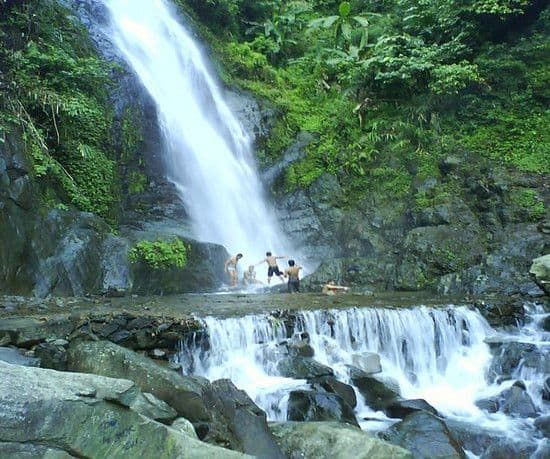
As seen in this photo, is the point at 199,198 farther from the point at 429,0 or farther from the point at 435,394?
the point at 429,0

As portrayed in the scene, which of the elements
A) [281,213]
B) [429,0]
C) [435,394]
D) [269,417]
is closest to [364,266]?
[281,213]

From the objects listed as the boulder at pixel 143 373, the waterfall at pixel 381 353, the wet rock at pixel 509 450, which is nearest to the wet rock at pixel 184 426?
the boulder at pixel 143 373

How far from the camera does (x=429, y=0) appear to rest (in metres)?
20.0

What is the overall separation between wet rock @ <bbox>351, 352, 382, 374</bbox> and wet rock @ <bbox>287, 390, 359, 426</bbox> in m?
1.62

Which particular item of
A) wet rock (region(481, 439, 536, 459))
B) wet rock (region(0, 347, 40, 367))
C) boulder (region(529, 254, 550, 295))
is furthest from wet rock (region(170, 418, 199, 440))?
boulder (region(529, 254, 550, 295))

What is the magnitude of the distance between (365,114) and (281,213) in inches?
220

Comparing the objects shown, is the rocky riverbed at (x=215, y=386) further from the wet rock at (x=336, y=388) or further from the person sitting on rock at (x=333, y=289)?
the person sitting on rock at (x=333, y=289)

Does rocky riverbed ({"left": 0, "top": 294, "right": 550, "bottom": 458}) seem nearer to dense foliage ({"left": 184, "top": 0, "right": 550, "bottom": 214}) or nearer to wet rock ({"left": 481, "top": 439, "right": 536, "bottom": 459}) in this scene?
wet rock ({"left": 481, "top": 439, "right": 536, "bottom": 459})

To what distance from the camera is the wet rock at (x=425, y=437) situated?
20.2ft

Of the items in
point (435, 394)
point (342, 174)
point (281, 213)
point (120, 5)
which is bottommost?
point (435, 394)

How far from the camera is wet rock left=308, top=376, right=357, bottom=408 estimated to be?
7.67 metres

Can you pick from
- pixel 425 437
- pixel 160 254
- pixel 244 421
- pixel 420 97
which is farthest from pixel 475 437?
pixel 420 97

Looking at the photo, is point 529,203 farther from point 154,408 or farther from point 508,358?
point 154,408

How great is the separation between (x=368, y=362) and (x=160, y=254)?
5.56 metres
